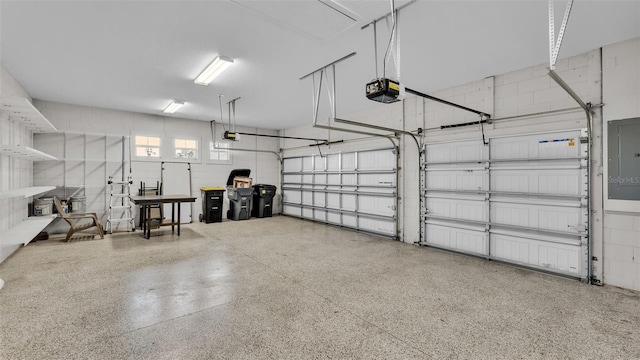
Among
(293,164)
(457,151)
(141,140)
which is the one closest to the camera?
(457,151)

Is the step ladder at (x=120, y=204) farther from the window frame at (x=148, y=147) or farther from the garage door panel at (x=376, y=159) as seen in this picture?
the garage door panel at (x=376, y=159)

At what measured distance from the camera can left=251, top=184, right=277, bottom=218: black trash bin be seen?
9.20 metres

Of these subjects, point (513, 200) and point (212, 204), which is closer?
point (513, 200)

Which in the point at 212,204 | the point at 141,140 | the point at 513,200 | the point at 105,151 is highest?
the point at 141,140

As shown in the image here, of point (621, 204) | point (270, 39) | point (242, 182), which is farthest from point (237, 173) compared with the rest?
point (621, 204)

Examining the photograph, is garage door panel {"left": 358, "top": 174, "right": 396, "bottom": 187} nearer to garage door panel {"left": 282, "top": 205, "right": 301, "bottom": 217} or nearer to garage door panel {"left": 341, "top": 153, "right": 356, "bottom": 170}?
garage door panel {"left": 341, "top": 153, "right": 356, "bottom": 170}

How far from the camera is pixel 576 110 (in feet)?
12.4

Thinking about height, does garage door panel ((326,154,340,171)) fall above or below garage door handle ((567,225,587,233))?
above

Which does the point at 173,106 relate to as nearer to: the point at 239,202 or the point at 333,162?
the point at 239,202

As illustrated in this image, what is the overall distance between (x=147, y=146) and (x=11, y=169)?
3.03m

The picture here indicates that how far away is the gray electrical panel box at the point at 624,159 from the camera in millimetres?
3328

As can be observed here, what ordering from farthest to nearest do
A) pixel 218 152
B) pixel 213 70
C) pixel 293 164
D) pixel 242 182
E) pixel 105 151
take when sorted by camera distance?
1. pixel 293 164
2. pixel 218 152
3. pixel 242 182
4. pixel 105 151
5. pixel 213 70

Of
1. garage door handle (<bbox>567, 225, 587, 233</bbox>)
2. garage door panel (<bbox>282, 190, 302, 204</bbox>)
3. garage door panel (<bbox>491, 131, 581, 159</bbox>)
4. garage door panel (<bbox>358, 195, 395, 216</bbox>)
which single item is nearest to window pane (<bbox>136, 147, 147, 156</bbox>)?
garage door panel (<bbox>282, 190, 302, 204</bbox>)

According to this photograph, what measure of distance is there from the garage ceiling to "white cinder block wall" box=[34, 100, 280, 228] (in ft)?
4.80
